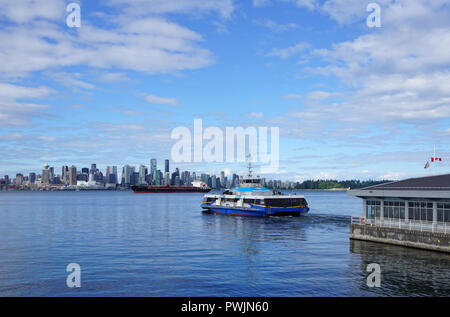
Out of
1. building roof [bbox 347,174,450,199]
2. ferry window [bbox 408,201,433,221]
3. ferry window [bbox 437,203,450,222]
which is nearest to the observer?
ferry window [bbox 437,203,450,222]

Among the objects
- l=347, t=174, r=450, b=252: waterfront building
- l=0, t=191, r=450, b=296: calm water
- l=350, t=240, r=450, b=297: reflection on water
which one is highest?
l=347, t=174, r=450, b=252: waterfront building

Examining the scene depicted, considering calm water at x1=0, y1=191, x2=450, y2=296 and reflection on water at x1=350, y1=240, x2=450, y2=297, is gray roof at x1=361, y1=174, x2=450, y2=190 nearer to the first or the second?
reflection on water at x1=350, y1=240, x2=450, y2=297

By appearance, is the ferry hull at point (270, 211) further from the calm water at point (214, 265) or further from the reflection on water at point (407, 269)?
the reflection on water at point (407, 269)

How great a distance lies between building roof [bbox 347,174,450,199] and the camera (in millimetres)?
43125

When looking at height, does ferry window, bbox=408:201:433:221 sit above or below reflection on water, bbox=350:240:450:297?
above

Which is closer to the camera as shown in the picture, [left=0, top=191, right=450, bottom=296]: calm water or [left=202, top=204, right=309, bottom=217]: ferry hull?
[left=0, top=191, right=450, bottom=296]: calm water

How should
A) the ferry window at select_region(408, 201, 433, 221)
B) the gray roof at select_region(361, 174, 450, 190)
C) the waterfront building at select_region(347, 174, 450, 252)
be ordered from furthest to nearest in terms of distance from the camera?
the gray roof at select_region(361, 174, 450, 190) → the ferry window at select_region(408, 201, 433, 221) → the waterfront building at select_region(347, 174, 450, 252)

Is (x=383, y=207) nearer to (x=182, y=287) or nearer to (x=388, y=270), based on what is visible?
(x=388, y=270)

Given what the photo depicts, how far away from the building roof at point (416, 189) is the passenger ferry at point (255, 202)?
4375 centimetres

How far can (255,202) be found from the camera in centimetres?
9956

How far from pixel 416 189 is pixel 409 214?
3432 mm

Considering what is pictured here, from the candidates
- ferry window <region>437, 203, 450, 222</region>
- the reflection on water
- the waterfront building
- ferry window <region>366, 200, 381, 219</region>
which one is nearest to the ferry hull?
the waterfront building

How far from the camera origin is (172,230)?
7388 centimetres

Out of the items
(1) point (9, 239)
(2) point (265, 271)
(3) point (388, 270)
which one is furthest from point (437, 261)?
(1) point (9, 239)
